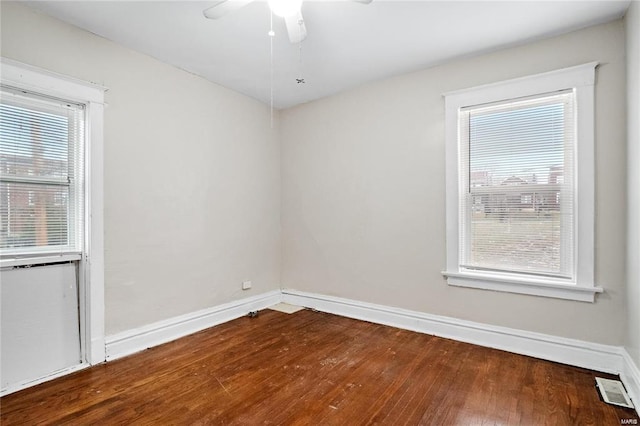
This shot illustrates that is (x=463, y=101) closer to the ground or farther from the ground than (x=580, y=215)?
farther from the ground

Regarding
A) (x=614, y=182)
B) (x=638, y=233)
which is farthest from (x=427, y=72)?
(x=638, y=233)

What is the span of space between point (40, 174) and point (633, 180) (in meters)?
4.22

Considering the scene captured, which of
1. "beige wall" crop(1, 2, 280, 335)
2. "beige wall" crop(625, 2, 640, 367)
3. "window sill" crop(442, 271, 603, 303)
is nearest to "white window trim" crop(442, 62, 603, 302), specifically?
"window sill" crop(442, 271, 603, 303)

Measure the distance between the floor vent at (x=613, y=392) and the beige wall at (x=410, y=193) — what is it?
13.2 inches

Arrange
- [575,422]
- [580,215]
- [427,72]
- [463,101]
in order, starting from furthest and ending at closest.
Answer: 1. [427,72]
2. [463,101]
3. [580,215]
4. [575,422]

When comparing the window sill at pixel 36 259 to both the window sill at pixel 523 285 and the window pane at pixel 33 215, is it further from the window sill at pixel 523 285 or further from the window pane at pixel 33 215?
the window sill at pixel 523 285

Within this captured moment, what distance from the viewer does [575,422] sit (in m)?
1.93

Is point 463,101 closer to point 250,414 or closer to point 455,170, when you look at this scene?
point 455,170

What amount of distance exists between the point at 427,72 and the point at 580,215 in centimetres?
189

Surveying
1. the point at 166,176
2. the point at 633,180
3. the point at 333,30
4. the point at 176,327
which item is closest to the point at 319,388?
the point at 176,327

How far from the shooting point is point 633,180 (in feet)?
7.37

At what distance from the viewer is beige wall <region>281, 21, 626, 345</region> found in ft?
8.27

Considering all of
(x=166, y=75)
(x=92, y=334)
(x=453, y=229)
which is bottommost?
(x=92, y=334)

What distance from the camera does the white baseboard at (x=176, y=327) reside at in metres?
2.79
